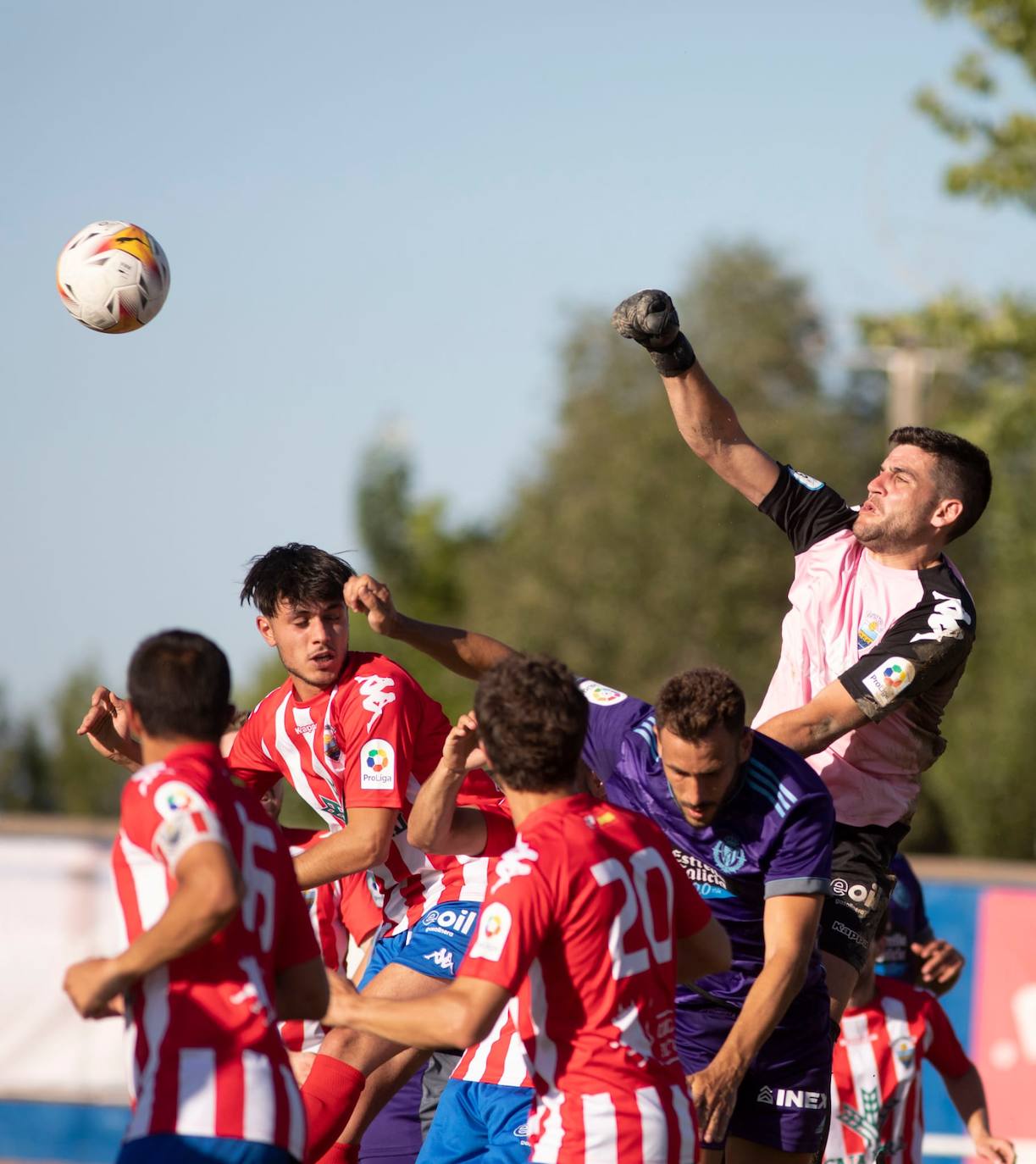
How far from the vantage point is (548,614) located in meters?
38.4

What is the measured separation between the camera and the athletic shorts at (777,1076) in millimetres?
5570

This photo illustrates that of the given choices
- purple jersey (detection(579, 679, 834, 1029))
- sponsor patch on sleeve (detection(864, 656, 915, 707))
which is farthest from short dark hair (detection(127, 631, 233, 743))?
sponsor patch on sleeve (detection(864, 656, 915, 707))

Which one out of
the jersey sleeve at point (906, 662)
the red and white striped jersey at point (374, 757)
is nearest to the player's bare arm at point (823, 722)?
the jersey sleeve at point (906, 662)

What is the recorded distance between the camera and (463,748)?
16.8 feet

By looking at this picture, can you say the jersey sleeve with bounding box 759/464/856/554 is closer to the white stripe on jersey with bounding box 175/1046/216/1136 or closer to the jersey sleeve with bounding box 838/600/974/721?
the jersey sleeve with bounding box 838/600/974/721

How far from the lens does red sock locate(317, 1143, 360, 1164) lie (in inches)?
241

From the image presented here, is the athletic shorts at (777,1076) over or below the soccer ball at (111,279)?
below

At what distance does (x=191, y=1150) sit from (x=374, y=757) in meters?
2.26

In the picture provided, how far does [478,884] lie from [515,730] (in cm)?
227

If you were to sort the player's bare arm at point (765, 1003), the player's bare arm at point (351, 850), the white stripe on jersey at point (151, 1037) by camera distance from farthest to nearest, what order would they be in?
the player's bare arm at point (351, 850) < the player's bare arm at point (765, 1003) < the white stripe on jersey at point (151, 1037)

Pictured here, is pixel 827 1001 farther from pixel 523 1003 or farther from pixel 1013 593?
pixel 1013 593

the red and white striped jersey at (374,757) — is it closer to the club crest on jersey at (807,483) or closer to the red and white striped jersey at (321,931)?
the red and white striped jersey at (321,931)

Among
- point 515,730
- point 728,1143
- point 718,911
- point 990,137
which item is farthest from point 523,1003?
point 990,137

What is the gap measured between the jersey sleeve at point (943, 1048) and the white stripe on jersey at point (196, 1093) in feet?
14.1
